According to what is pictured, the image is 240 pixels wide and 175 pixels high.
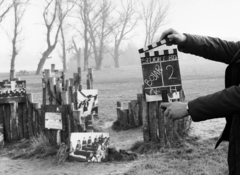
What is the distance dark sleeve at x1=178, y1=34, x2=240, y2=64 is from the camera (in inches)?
98.3

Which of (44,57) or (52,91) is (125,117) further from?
(44,57)

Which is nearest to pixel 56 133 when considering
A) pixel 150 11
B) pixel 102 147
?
pixel 102 147

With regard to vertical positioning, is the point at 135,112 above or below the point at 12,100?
below

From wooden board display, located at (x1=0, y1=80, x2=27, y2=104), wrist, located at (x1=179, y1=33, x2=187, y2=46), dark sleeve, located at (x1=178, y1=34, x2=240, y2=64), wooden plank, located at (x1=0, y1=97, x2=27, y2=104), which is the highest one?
wrist, located at (x1=179, y1=33, x2=187, y2=46)

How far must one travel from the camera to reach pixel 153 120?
17.4 ft

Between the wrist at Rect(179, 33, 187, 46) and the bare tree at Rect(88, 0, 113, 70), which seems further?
the bare tree at Rect(88, 0, 113, 70)

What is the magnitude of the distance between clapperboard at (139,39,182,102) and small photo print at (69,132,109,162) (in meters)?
1.06

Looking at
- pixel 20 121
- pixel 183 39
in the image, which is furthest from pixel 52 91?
pixel 183 39

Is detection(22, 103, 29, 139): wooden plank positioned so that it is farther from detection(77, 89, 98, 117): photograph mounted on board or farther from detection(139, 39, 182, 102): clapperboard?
detection(139, 39, 182, 102): clapperboard

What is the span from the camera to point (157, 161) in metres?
4.51

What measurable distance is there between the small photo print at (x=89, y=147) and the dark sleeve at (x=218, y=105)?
9.76ft

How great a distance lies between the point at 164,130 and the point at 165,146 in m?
0.27

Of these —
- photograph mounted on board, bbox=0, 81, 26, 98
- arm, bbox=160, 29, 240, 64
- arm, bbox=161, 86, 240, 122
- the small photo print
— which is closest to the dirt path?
the small photo print

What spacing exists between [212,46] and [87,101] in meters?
5.77
